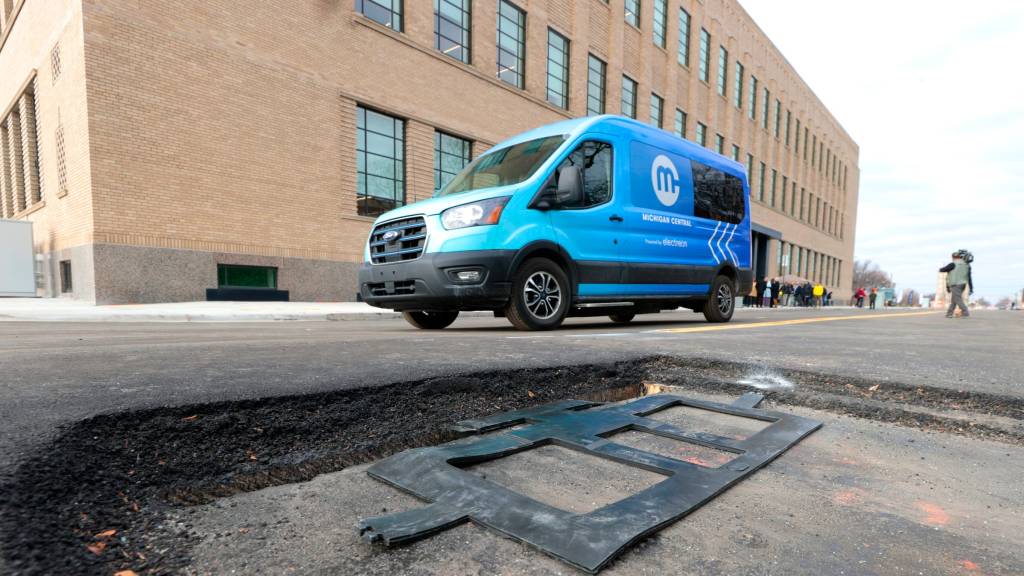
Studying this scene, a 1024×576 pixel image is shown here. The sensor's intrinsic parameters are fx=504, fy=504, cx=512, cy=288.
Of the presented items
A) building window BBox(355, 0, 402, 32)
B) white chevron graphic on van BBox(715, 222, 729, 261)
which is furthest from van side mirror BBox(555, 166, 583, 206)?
building window BBox(355, 0, 402, 32)

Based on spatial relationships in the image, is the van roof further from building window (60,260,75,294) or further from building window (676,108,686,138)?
building window (676,108,686,138)

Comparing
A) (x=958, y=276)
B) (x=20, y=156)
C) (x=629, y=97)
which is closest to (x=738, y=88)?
(x=629, y=97)

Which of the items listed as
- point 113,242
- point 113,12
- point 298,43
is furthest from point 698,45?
point 113,242

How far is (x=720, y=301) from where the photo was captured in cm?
812

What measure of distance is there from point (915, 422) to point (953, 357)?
6.76ft

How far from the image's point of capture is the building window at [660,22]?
2366 centimetres

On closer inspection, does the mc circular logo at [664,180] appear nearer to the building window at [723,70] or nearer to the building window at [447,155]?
the building window at [447,155]

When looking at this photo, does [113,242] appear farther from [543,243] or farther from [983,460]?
[983,460]

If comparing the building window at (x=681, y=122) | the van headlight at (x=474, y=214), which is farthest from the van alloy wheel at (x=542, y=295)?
the building window at (x=681, y=122)

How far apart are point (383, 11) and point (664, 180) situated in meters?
10.7

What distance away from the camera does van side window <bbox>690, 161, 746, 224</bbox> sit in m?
7.59

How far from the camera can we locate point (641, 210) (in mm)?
6488

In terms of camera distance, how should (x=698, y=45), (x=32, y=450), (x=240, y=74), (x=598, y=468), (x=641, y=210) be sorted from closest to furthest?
(x=32, y=450)
(x=598, y=468)
(x=641, y=210)
(x=240, y=74)
(x=698, y=45)

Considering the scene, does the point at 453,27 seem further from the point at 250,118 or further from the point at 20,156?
the point at 20,156
